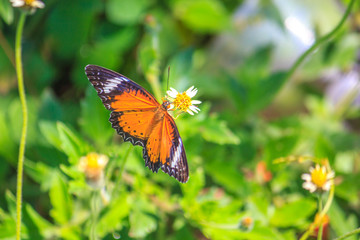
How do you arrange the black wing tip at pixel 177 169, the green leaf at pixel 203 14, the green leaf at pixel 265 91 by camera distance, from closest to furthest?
the black wing tip at pixel 177 169
the green leaf at pixel 265 91
the green leaf at pixel 203 14

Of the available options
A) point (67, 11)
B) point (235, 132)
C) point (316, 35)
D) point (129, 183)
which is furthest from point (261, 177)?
point (67, 11)

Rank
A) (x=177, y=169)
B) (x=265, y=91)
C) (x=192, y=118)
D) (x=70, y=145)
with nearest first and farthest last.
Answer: (x=177, y=169), (x=70, y=145), (x=192, y=118), (x=265, y=91)

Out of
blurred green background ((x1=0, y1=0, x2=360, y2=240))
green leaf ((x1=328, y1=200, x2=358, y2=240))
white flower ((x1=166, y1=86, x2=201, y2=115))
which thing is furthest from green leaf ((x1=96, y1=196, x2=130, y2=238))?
green leaf ((x1=328, y1=200, x2=358, y2=240))

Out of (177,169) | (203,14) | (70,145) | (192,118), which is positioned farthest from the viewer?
(203,14)

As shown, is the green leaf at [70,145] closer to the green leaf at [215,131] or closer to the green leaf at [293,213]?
the green leaf at [215,131]

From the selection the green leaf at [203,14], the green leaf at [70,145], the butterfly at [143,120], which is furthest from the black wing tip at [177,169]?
the green leaf at [203,14]

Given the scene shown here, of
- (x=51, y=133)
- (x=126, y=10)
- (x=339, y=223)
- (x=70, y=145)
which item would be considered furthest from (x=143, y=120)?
(x=126, y=10)

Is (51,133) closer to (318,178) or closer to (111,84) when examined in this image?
(111,84)

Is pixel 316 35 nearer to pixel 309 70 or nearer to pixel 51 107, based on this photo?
pixel 309 70
